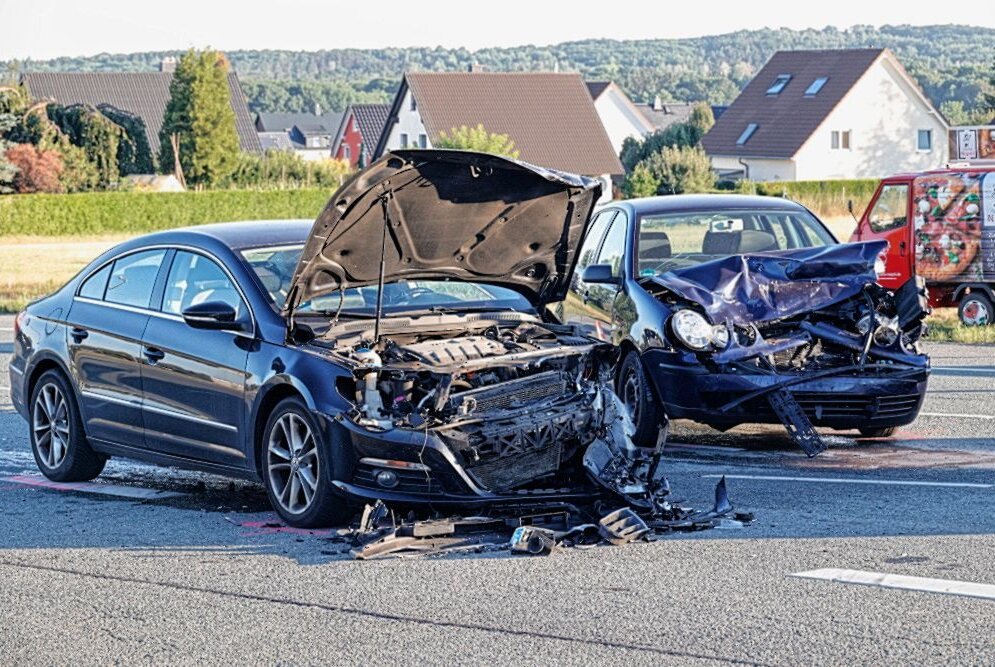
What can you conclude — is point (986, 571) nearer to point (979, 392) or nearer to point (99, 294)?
point (99, 294)

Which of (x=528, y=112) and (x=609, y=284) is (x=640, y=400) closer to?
(x=609, y=284)

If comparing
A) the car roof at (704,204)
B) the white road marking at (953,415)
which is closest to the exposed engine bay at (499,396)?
the car roof at (704,204)

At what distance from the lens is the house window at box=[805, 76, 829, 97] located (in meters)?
81.3

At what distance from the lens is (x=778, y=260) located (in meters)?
10.5

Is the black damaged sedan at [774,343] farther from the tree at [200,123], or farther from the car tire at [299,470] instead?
the tree at [200,123]

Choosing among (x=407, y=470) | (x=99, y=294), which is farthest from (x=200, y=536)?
(x=99, y=294)

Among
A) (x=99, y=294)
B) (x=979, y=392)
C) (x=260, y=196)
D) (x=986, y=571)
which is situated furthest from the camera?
(x=260, y=196)

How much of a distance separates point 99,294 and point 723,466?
3.97 meters

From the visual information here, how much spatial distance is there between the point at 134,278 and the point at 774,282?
4.11 metres

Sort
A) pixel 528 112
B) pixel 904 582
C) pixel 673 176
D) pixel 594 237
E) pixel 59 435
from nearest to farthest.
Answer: pixel 904 582
pixel 59 435
pixel 594 237
pixel 673 176
pixel 528 112

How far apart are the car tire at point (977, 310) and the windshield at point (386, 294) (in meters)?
12.2

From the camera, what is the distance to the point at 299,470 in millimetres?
7879

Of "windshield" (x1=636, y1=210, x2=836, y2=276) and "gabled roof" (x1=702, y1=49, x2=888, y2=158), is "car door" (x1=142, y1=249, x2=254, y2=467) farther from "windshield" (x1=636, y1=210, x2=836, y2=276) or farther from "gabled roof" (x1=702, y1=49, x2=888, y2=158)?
"gabled roof" (x1=702, y1=49, x2=888, y2=158)

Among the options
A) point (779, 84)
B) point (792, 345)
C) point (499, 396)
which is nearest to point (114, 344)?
point (499, 396)
